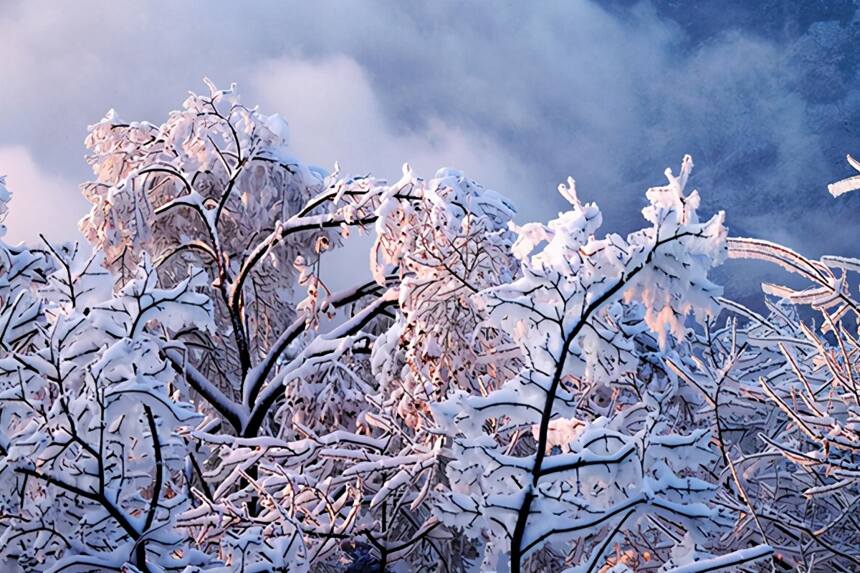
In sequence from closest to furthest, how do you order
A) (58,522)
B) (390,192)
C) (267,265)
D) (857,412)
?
(58,522)
(857,412)
(390,192)
(267,265)

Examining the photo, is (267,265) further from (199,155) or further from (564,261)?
(564,261)

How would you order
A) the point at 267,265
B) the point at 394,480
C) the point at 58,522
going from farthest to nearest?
the point at 267,265
the point at 394,480
the point at 58,522

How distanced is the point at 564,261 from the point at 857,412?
2.33m

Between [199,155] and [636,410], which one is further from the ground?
[199,155]

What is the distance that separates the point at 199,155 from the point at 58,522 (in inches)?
279

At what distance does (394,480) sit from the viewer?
548cm

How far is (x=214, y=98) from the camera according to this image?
30.0 feet

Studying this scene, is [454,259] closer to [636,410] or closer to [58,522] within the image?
[636,410]

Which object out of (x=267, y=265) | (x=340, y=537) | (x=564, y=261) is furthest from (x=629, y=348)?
(x=267, y=265)

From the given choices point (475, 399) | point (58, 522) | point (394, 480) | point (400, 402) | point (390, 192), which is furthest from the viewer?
point (390, 192)

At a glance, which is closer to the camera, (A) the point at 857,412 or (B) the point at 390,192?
(A) the point at 857,412

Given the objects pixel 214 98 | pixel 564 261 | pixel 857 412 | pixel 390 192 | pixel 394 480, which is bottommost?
pixel 564 261

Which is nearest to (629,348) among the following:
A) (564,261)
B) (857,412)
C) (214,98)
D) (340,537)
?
(564,261)

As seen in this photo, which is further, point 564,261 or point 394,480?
point 394,480
